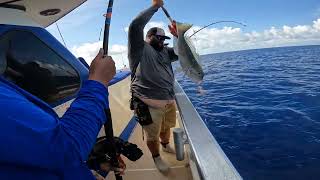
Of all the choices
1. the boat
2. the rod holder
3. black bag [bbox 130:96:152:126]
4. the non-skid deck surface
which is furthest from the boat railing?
the non-skid deck surface

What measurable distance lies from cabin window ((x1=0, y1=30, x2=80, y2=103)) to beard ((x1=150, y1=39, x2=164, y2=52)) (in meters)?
1.82

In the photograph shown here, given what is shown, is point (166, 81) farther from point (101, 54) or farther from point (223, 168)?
point (101, 54)

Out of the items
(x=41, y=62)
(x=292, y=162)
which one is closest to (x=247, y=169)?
(x=292, y=162)

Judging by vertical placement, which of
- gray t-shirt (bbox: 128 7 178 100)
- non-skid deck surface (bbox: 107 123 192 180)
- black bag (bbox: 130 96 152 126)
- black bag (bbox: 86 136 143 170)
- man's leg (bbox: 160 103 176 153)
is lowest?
non-skid deck surface (bbox: 107 123 192 180)

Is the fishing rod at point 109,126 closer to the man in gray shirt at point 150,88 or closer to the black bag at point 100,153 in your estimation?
the black bag at point 100,153

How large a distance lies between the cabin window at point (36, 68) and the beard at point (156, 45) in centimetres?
182

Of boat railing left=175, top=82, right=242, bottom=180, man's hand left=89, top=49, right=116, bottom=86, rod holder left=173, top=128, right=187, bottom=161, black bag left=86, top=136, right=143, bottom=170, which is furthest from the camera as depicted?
rod holder left=173, top=128, right=187, bottom=161

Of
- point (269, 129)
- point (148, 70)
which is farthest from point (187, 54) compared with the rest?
point (269, 129)

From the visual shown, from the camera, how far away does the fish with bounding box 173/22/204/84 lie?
9.84 ft

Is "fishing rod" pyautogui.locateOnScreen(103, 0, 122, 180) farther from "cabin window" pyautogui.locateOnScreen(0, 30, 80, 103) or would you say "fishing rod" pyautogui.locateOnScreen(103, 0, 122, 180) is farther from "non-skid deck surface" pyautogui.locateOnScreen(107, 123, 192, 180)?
"non-skid deck surface" pyautogui.locateOnScreen(107, 123, 192, 180)

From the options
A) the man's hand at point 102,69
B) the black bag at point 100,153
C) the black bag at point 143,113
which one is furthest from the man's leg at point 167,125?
the man's hand at point 102,69

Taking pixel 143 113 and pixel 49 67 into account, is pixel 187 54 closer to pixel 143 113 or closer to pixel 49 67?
pixel 143 113

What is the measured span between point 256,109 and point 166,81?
7.17 meters

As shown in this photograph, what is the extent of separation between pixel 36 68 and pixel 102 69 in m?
0.89
